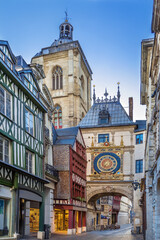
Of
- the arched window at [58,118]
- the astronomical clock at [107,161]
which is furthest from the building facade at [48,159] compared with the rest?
the arched window at [58,118]

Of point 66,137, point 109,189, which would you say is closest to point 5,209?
point 66,137

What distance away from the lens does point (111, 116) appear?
40812 mm

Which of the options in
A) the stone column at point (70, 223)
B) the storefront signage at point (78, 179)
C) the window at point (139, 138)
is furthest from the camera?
the window at point (139, 138)

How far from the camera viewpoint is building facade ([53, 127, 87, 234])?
2667cm

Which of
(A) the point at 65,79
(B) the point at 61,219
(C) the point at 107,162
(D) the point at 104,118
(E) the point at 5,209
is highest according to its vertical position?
(A) the point at 65,79

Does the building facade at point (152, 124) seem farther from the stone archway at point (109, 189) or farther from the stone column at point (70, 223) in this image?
the stone archway at point (109, 189)

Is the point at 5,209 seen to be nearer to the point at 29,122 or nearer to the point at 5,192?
the point at 5,192

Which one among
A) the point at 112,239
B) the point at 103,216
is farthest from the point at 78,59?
the point at 112,239

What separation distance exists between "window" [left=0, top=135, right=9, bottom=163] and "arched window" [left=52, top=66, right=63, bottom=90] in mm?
38791

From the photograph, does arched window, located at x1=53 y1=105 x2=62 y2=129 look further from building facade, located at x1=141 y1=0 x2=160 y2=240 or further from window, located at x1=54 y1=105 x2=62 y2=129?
building facade, located at x1=141 y1=0 x2=160 y2=240

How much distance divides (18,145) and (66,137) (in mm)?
14762

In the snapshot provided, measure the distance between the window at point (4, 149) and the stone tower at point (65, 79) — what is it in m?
35.3

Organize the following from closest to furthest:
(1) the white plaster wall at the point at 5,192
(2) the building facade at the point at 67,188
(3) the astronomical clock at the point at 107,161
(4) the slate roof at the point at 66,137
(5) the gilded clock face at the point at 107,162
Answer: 1. (1) the white plaster wall at the point at 5,192
2. (2) the building facade at the point at 67,188
3. (4) the slate roof at the point at 66,137
4. (3) the astronomical clock at the point at 107,161
5. (5) the gilded clock face at the point at 107,162

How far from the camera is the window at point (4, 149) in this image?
15.1 metres
